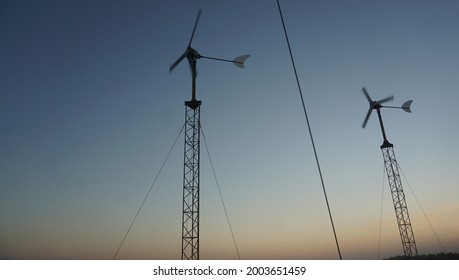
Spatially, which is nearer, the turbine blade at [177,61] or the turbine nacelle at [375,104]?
the turbine blade at [177,61]

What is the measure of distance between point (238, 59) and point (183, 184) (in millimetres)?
16305

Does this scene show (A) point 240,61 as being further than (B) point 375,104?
No

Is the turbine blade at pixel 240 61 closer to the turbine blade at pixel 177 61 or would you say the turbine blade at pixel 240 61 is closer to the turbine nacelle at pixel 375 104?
the turbine blade at pixel 177 61

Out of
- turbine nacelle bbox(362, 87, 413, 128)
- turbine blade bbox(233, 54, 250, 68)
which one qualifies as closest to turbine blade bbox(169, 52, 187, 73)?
turbine blade bbox(233, 54, 250, 68)

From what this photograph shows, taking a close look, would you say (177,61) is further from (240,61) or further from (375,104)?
(375,104)

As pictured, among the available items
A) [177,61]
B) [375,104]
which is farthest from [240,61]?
[375,104]

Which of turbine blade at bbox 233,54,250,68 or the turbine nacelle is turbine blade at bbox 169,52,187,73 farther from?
the turbine nacelle

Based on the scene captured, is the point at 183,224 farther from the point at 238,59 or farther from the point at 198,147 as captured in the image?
the point at 238,59

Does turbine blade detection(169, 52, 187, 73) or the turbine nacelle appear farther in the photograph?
the turbine nacelle

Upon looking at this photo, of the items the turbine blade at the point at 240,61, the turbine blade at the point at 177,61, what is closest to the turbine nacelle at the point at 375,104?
the turbine blade at the point at 240,61

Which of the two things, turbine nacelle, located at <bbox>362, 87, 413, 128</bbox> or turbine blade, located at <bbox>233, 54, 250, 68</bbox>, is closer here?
turbine blade, located at <bbox>233, 54, 250, 68</bbox>
